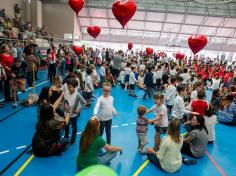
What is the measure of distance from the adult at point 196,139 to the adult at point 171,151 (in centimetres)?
60

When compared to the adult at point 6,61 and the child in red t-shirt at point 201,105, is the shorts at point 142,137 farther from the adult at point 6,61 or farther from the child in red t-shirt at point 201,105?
the adult at point 6,61

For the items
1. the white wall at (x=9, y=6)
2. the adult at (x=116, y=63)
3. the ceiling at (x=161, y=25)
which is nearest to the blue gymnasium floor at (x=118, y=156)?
the adult at (x=116, y=63)

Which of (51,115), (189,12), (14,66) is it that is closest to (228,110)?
(51,115)

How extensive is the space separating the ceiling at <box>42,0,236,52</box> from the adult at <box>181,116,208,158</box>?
18.9 meters

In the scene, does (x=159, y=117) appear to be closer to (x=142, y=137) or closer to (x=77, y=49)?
(x=142, y=137)

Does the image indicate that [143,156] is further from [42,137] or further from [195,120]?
[42,137]

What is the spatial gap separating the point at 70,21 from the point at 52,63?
1312cm

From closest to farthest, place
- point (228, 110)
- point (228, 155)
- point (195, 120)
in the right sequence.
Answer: point (195, 120) → point (228, 155) → point (228, 110)

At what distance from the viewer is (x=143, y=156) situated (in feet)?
12.5

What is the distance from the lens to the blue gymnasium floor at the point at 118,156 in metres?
3.25

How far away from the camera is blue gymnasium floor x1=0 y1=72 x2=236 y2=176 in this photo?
325cm

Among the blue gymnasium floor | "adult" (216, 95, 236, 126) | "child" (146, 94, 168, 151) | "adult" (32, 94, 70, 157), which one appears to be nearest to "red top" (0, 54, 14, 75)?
the blue gymnasium floor

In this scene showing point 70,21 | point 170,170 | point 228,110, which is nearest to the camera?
point 170,170

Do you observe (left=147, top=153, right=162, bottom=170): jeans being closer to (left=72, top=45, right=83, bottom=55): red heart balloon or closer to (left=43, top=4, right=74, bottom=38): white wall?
(left=72, top=45, right=83, bottom=55): red heart balloon
